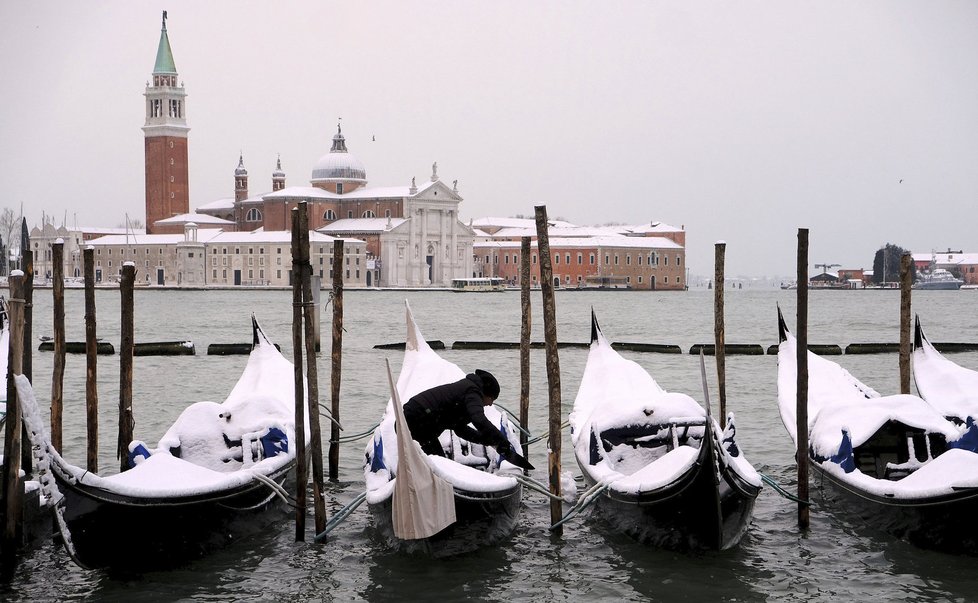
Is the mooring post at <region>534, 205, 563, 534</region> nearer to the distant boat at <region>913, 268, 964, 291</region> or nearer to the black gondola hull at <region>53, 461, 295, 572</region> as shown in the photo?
the black gondola hull at <region>53, 461, 295, 572</region>

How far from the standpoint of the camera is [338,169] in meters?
66.5

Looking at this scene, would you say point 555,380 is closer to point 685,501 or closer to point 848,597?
point 685,501

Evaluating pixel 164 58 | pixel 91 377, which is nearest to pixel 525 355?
pixel 91 377

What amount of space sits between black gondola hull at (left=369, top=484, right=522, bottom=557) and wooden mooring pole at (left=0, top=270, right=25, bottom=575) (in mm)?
1761

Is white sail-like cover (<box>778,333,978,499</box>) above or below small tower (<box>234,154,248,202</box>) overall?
below

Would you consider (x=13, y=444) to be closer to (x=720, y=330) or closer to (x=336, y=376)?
(x=336, y=376)

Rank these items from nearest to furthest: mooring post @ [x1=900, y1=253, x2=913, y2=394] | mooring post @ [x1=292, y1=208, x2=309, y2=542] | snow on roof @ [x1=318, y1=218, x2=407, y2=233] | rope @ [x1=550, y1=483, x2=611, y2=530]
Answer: mooring post @ [x1=292, y1=208, x2=309, y2=542]
rope @ [x1=550, y1=483, x2=611, y2=530]
mooring post @ [x1=900, y1=253, x2=913, y2=394]
snow on roof @ [x1=318, y1=218, x2=407, y2=233]

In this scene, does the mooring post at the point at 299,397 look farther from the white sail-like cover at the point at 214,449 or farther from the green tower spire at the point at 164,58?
the green tower spire at the point at 164,58

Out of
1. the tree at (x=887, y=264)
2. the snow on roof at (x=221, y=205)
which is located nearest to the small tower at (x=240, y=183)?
the snow on roof at (x=221, y=205)

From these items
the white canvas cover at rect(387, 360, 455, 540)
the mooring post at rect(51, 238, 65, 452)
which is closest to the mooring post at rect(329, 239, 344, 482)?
the mooring post at rect(51, 238, 65, 452)


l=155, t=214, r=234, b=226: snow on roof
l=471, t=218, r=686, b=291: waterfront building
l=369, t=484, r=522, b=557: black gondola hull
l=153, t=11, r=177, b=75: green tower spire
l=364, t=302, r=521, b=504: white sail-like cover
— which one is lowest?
l=369, t=484, r=522, b=557: black gondola hull

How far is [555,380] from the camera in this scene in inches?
250

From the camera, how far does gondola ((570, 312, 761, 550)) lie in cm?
551

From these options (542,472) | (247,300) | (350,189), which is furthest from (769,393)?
(350,189)
